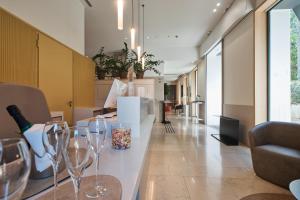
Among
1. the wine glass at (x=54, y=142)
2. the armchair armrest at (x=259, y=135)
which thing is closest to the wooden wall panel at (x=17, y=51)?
the wine glass at (x=54, y=142)

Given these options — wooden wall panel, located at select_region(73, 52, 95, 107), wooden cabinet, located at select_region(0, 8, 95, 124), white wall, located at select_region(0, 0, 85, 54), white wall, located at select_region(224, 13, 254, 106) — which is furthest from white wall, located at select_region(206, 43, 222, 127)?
white wall, located at select_region(0, 0, 85, 54)

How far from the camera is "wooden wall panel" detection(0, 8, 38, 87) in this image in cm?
234

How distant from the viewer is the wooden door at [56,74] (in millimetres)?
3107

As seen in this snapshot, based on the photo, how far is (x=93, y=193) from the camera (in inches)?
23.9

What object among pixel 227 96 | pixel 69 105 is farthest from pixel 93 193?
pixel 227 96

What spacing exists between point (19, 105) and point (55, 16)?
289cm

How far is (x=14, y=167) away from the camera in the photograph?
0.43 meters

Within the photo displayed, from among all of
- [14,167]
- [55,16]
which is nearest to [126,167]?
[14,167]

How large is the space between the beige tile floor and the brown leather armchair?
142 millimetres

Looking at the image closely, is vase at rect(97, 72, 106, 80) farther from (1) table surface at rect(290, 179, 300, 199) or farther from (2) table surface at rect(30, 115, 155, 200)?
(1) table surface at rect(290, 179, 300, 199)

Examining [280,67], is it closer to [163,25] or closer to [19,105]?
[163,25]

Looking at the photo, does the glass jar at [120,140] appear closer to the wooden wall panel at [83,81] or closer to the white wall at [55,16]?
A: the white wall at [55,16]

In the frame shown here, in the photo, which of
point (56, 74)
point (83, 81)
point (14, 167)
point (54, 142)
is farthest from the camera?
point (83, 81)

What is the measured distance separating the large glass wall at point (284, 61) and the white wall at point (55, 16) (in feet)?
13.8
